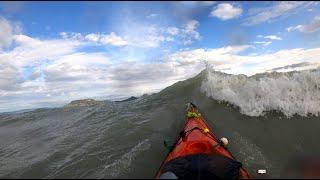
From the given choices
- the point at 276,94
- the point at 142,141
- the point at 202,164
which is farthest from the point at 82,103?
the point at 202,164

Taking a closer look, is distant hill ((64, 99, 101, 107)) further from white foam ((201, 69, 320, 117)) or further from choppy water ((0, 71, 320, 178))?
white foam ((201, 69, 320, 117))

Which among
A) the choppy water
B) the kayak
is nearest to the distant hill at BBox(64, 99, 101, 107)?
the choppy water

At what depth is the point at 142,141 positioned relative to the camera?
11438 mm

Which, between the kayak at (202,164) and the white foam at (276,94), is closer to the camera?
the kayak at (202,164)

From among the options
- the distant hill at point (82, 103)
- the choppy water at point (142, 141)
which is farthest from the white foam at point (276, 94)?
the distant hill at point (82, 103)

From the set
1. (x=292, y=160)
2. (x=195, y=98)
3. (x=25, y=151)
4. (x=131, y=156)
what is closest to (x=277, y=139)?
(x=292, y=160)

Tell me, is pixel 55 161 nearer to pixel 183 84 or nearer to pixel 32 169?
pixel 32 169

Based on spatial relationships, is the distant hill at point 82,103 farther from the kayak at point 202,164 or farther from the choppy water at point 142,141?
the kayak at point 202,164

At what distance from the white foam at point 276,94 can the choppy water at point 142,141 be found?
0.52ft

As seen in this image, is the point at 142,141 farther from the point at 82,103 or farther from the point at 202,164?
the point at 82,103

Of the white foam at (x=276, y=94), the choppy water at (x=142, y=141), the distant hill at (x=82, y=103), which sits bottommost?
the choppy water at (x=142, y=141)

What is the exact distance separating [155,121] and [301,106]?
6028 millimetres

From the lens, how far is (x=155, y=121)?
1388 cm

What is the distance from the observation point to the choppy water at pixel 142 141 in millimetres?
9297
